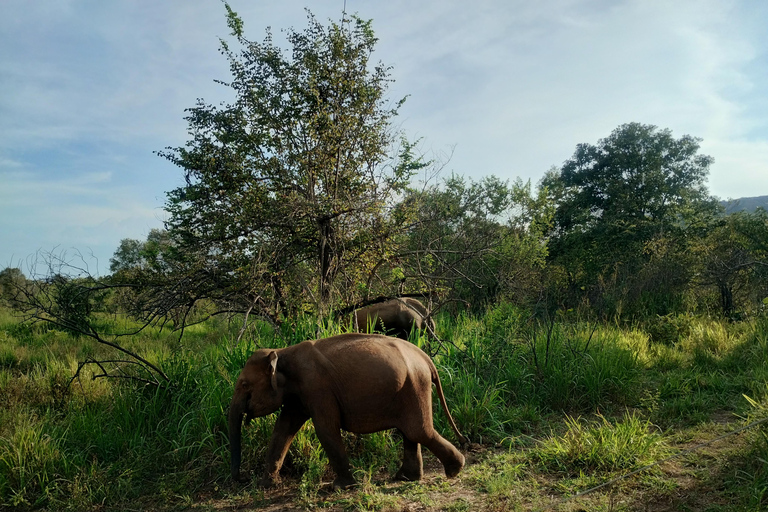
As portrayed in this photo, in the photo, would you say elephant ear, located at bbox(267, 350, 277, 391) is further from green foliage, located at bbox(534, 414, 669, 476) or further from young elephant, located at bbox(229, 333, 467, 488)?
green foliage, located at bbox(534, 414, 669, 476)

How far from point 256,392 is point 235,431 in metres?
0.39

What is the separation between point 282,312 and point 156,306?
1.73 m

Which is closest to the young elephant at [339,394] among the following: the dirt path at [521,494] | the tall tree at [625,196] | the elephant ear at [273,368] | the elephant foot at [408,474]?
the elephant ear at [273,368]

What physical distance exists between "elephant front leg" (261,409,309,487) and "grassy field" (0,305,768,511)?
152 millimetres

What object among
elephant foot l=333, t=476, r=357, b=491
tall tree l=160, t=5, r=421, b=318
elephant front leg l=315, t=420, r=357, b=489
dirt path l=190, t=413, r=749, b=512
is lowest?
dirt path l=190, t=413, r=749, b=512

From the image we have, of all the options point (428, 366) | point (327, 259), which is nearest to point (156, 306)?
point (327, 259)

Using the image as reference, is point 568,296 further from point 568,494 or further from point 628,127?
point 628,127

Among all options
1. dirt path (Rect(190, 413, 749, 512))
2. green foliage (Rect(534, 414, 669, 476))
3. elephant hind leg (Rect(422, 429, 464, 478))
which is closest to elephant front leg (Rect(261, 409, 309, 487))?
dirt path (Rect(190, 413, 749, 512))

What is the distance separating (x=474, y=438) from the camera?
547 centimetres

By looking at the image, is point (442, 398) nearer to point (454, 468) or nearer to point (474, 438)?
point (454, 468)

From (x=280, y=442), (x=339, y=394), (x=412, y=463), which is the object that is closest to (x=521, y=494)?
(x=412, y=463)

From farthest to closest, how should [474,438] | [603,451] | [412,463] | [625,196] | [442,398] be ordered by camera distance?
[625,196] < [474,438] < [442,398] < [603,451] < [412,463]

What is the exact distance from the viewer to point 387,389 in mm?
4059

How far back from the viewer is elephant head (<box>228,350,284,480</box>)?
410 centimetres
